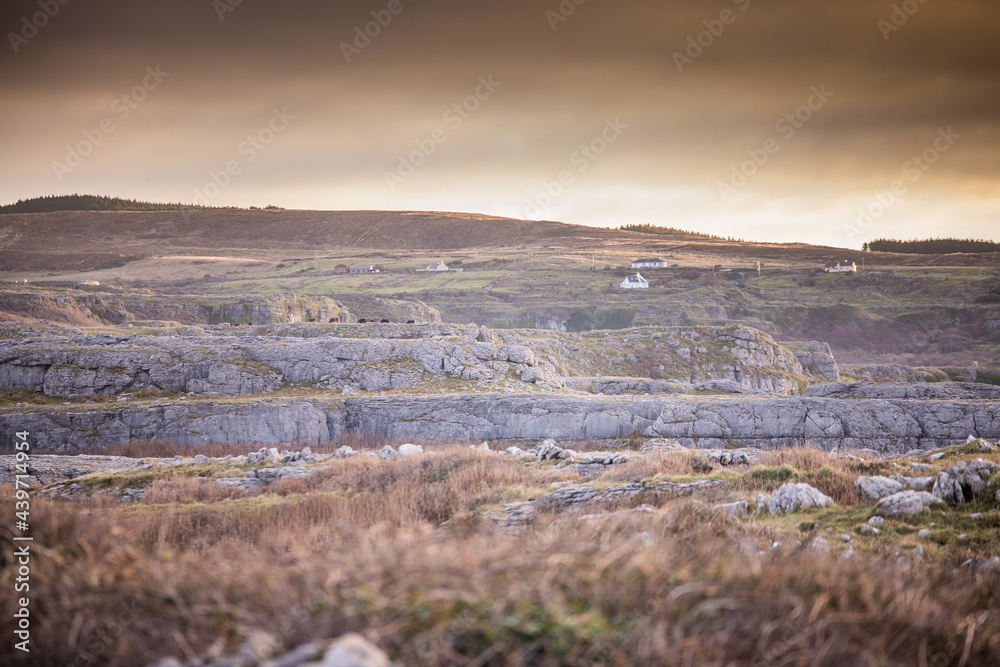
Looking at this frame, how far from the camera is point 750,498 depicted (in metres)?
9.27

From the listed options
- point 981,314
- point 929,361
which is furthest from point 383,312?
point 981,314

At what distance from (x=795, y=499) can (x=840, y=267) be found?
86.6 metres

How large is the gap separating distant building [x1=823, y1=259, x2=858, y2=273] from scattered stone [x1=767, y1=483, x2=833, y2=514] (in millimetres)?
81688

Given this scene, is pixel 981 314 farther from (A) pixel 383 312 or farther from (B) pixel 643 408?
(A) pixel 383 312

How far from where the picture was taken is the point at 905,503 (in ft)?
27.3

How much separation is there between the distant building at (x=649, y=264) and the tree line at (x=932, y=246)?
53.5 m

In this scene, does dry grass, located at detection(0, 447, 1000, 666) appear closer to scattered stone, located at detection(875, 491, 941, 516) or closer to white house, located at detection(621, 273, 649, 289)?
scattered stone, located at detection(875, 491, 941, 516)

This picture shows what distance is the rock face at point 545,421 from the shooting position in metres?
20.9

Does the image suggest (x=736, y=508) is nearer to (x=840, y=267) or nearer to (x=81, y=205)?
(x=840, y=267)

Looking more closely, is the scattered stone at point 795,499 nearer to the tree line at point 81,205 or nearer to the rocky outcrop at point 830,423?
the rocky outcrop at point 830,423

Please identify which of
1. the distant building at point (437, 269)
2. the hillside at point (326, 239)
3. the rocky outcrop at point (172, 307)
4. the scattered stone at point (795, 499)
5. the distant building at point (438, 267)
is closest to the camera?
the scattered stone at point (795, 499)

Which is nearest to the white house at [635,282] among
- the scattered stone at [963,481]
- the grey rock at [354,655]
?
the scattered stone at [963,481]

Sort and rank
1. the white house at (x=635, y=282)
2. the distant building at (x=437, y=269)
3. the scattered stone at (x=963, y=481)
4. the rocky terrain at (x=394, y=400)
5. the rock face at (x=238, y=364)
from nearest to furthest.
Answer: the scattered stone at (x=963, y=481) < the rocky terrain at (x=394, y=400) < the rock face at (x=238, y=364) < the white house at (x=635, y=282) < the distant building at (x=437, y=269)

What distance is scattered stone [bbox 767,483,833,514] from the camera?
8.80 metres
